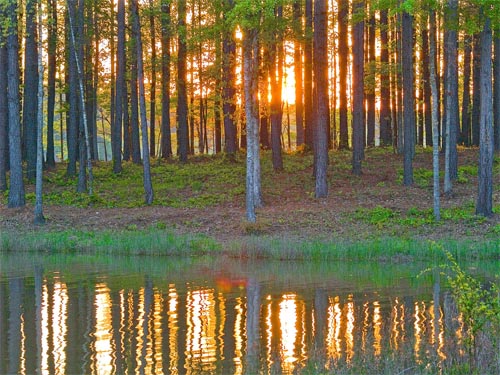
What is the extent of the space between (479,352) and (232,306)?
20.3 ft

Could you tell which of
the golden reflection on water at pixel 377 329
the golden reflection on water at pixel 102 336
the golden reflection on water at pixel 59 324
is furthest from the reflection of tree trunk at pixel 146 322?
the golden reflection on water at pixel 377 329

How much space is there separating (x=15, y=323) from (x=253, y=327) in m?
4.34

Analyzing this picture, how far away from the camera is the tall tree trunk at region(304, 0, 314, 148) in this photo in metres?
30.3

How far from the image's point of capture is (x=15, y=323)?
12438mm

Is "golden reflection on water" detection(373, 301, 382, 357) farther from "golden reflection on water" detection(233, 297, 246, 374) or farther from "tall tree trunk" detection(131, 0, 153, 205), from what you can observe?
"tall tree trunk" detection(131, 0, 153, 205)

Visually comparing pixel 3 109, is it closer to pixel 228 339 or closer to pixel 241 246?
pixel 241 246

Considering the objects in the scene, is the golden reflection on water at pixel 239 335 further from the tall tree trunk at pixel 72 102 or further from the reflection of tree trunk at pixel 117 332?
the tall tree trunk at pixel 72 102

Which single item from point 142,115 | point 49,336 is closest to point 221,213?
point 142,115

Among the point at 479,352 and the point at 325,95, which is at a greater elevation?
the point at 325,95

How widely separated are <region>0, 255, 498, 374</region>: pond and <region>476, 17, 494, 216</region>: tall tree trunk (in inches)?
193

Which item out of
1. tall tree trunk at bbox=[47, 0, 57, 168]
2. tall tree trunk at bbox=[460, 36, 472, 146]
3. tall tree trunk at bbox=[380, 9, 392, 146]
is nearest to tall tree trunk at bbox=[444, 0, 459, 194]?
tall tree trunk at bbox=[380, 9, 392, 146]

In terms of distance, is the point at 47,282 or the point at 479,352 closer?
the point at 479,352

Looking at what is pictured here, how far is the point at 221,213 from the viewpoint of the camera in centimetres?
2648

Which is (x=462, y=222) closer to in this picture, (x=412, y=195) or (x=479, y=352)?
(x=412, y=195)
